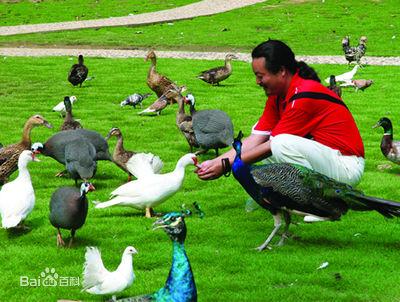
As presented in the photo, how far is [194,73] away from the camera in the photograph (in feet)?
72.9

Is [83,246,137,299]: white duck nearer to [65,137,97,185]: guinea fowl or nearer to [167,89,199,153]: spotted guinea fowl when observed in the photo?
[65,137,97,185]: guinea fowl

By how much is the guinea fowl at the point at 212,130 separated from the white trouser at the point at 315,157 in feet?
12.7

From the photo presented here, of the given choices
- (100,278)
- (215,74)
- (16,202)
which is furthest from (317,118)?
(215,74)

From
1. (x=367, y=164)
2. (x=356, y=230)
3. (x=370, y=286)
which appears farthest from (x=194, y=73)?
(x=370, y=286)

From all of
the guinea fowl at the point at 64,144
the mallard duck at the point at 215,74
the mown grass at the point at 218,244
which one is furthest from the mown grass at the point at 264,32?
the guinea fowl at the point at 64,144

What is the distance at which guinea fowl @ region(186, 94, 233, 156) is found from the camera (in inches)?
492

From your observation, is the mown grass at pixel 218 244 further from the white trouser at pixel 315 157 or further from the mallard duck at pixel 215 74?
the mallard duck at pixel 215 74

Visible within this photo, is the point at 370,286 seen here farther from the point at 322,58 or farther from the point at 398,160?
the point at 322,58

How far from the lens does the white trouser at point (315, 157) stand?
829 cm

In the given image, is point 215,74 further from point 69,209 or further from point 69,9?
point 69,9

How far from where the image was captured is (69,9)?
4116 centimetres

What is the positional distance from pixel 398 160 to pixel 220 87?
8.92 metres

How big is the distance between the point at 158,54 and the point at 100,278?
20.4m

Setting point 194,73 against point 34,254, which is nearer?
point 34,254
